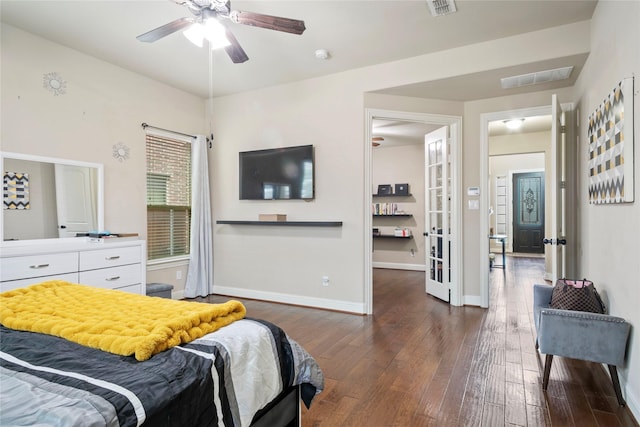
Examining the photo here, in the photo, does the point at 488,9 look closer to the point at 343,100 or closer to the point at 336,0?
the point at 336,0

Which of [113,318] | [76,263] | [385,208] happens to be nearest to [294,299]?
[76,263]

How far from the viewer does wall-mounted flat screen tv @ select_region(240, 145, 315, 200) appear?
4152mm

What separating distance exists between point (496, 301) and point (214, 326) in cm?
403

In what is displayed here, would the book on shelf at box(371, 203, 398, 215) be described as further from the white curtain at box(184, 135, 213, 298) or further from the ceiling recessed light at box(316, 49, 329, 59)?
the ceiling recessed light at box(316, 49, 329, 59)

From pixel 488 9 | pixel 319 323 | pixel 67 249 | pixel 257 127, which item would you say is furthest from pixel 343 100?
pixel 67 249

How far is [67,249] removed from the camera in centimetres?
285

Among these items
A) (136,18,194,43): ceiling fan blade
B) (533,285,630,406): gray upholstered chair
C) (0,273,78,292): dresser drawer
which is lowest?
(533,285,630,406): gray upholstered chair

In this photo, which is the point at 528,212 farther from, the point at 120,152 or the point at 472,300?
the point at 120,152

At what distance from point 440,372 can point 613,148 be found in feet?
6.03

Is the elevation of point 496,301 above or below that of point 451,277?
below

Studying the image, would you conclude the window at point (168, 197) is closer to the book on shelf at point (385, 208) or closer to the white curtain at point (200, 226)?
the white curtain at point (200, 226)

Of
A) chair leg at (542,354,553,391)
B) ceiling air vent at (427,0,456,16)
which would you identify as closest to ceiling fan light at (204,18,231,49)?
ceiling air vent at (427,0,456,16)

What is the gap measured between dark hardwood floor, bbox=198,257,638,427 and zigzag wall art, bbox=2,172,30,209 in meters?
2.39

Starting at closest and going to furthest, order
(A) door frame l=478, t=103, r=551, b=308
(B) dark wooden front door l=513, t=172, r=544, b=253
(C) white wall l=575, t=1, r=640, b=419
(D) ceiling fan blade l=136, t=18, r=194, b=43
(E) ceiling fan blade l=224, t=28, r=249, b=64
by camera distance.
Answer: (C) white wall l=575, t=1, r=640, b=419 < (D) ceiling fan blade l=136, t=18, r=194, b=43 < (E) ceiling fan blade l=224, t=28, r=249, b=64 < (A) door frame l=478, t=103, r=551, b=308 < (B) dark wooden front door l=513, t=172, r=544, b=253
